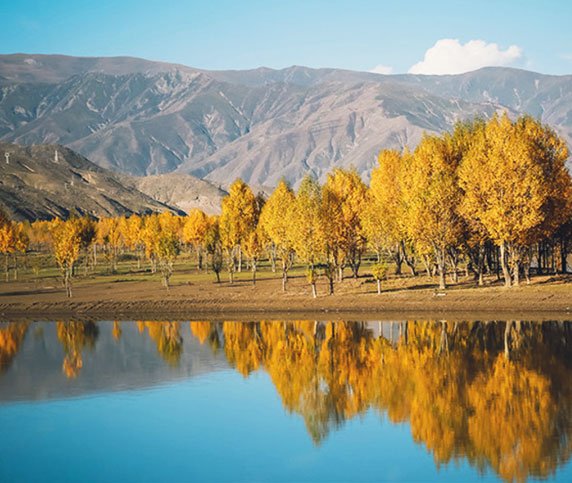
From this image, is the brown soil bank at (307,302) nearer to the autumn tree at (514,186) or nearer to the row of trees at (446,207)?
the row of trees at (446,207)

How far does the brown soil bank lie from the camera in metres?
72.7

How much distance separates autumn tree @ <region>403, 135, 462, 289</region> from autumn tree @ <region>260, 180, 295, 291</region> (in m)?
14.9

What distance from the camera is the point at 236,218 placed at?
119812 millimetres

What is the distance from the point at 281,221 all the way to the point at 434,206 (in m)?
21.6

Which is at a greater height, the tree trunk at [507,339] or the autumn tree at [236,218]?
the autumn tree at [236,218]

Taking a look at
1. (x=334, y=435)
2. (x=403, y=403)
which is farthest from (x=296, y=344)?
(x=334, y=435)

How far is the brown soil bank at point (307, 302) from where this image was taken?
72.7 meters

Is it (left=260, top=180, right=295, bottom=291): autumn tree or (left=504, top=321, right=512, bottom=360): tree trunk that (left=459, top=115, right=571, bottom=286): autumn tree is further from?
(left=260, top=180, right=295, bottom=291): autumn tree

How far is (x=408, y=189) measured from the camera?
289 ft

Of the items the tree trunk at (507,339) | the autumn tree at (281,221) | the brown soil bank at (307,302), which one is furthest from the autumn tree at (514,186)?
the autumn tree at (281,221)

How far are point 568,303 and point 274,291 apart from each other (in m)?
36.2

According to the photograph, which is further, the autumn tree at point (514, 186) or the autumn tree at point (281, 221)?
the autumn tree at point (281, 221)

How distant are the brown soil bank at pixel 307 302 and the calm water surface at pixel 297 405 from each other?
21.6 ft

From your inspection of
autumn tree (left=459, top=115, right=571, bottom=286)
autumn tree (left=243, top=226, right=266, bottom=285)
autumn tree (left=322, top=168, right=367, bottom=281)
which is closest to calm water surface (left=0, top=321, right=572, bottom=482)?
autumn tree (left=459, top=115, right=571, bottom=286)
